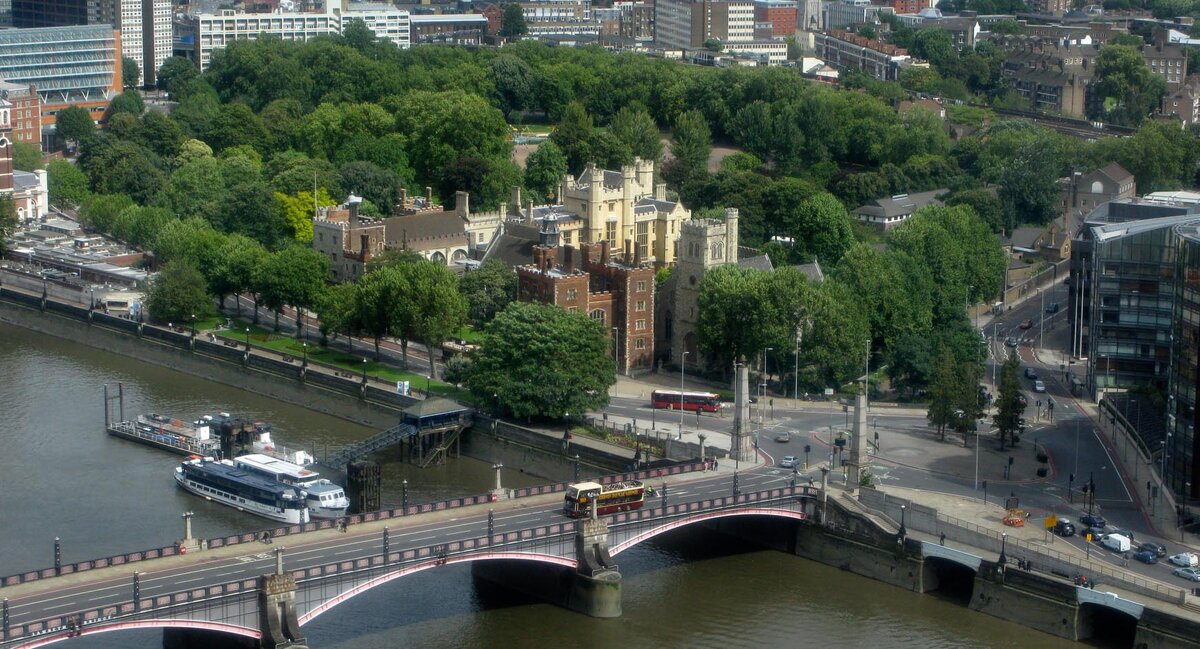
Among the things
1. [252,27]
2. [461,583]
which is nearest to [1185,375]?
[461,583]

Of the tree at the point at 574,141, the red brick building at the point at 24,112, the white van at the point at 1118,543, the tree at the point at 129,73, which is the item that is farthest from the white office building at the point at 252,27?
the white van at the point at 1118,543

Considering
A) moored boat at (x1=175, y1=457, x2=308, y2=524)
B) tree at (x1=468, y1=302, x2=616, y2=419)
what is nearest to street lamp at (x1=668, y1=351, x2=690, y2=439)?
tree at (x1=468, y1=302, x2=616, y2=419)

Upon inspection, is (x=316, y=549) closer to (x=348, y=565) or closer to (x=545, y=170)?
(x=348, y=565)

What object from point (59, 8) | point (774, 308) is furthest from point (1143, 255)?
point (59, 8)

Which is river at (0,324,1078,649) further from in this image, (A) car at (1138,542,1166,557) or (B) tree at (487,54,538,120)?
(B) tree at (487,54,538,120)

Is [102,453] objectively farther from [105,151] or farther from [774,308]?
[105,151]

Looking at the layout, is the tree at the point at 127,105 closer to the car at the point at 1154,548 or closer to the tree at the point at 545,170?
the tree at the point at 545,170
